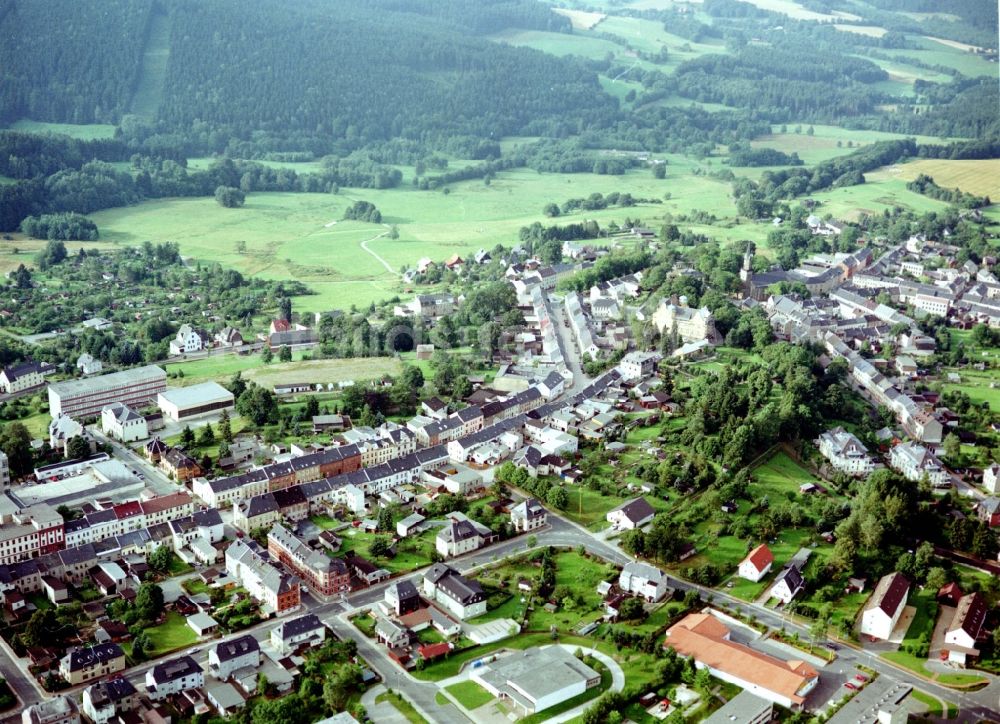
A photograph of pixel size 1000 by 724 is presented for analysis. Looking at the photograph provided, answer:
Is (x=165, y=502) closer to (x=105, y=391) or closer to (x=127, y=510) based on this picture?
(x=127, y=510)

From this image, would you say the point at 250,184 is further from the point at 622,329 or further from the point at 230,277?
the point at 622,329

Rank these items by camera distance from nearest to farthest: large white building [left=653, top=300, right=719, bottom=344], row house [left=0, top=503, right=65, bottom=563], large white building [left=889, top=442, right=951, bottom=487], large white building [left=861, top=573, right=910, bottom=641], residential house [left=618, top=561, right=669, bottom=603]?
large white building [left=861, top=573, right=910, bottom=641]
residential house [left=618, top=561, right=669, bottom=603]
row house [left=0, top=503, right=65, bottom=563]
large white building [left=889, top=442, right=951, bottom=487]
large white building [left=653, top=300, right=719, bottom=344]

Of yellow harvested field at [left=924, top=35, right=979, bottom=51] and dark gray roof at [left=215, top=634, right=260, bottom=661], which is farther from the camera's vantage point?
yellow harvested field at [left=924, top=35, right=979, bottom=51]

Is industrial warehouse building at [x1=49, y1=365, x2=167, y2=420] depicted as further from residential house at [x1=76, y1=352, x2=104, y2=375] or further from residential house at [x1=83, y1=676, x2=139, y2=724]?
residential house at [x1=83, y1=676, x2=139, y2=724]

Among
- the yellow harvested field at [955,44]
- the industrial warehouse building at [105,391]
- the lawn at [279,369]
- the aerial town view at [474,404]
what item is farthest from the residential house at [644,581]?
the yellow harvested field at [955,44]

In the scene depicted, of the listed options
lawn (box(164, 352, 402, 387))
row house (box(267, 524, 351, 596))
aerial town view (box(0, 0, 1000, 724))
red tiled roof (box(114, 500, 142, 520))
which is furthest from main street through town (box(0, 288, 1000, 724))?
lawn (box(164, 352, 402, 387))

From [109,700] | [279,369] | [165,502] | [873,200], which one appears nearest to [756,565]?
[109,700]

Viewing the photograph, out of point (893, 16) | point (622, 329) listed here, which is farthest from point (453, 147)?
point (893, 16)
